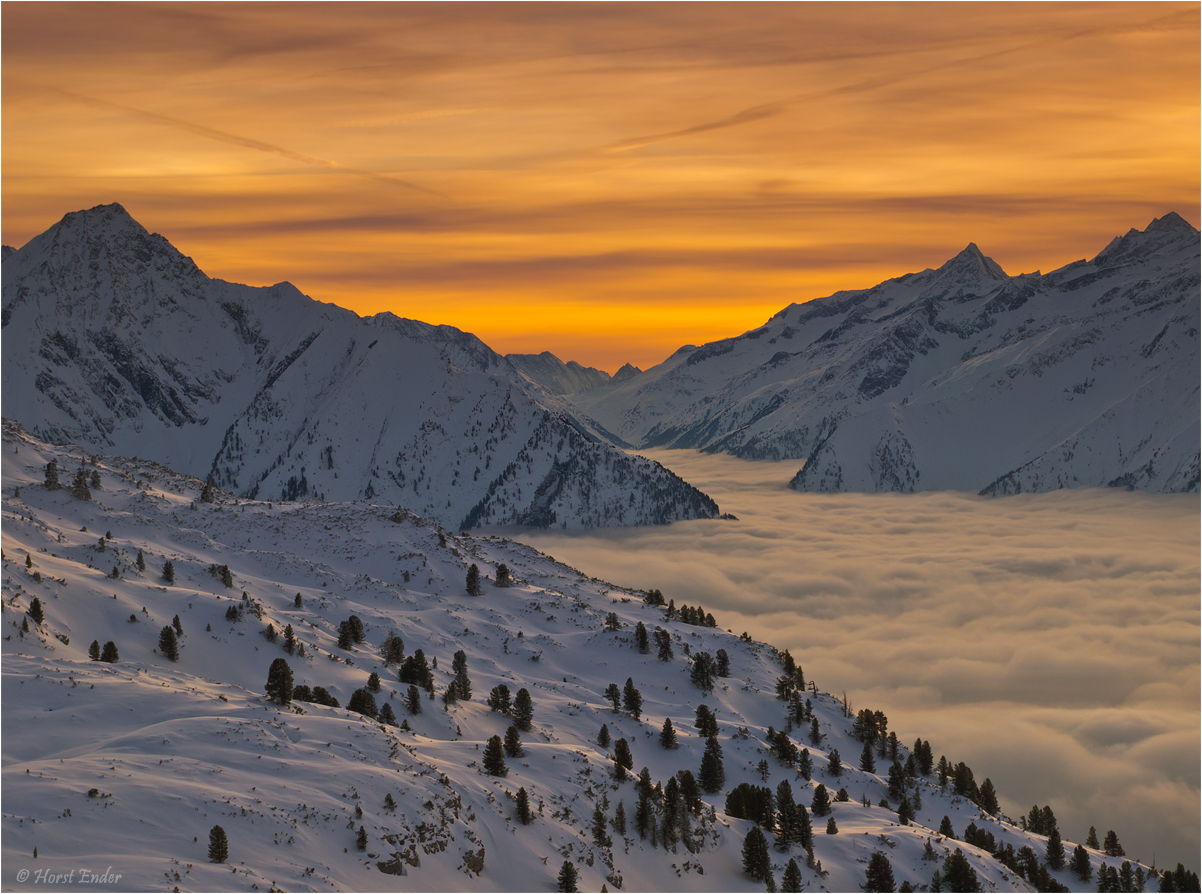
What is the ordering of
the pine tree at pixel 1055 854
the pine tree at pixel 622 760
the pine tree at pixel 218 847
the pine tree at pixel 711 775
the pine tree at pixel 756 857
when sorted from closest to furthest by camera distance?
1. the pine tree at pixel 218 847
2. the pine tree at pixel 756 857
3. the pine tree at pixel 622 760
4. the pine tree at pixel 711 775
5. the pine tree at pixel 1055 854

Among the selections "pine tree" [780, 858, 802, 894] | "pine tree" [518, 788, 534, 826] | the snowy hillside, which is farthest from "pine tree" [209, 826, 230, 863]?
"pine tree" [780, 858, 802, 894]

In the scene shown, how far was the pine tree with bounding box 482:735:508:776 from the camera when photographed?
278 feet

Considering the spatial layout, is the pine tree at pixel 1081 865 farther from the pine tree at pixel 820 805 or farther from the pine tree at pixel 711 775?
the pine tree at pixel 711 775

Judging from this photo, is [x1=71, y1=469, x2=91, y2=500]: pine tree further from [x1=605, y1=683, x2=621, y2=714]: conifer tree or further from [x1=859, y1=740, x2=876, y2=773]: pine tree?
[x1=859, y1=740, x2=876, y2=773]: pine tree

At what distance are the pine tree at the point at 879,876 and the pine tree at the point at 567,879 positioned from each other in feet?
103

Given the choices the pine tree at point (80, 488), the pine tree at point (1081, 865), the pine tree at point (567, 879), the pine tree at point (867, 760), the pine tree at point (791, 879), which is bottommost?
the pine tree at point (1081, 865)

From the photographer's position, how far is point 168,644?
115 meters

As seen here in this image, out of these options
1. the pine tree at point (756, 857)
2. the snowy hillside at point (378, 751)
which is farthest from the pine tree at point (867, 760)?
the pine tree at point (756, 857)

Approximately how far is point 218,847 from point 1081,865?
10833cm

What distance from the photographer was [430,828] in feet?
232

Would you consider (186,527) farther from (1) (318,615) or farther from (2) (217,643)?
(2) (217,643)

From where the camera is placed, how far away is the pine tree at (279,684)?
87188 mm

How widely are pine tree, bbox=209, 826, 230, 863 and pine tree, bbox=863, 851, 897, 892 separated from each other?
56971mm

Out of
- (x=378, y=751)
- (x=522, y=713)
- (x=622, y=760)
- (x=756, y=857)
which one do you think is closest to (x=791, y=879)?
(x=756, y=857)
